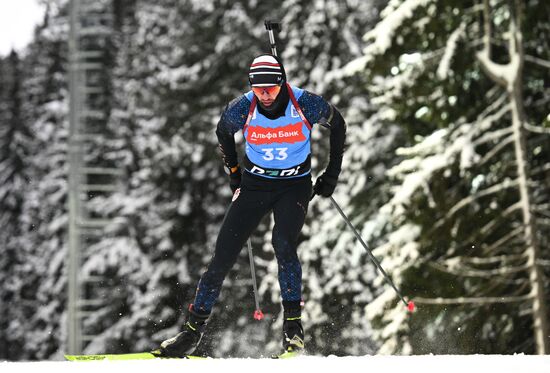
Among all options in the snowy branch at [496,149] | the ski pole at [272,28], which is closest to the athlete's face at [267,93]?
the ski pole at [272,28]

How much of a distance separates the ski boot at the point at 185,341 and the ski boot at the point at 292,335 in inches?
26.9

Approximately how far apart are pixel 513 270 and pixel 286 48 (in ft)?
30.8

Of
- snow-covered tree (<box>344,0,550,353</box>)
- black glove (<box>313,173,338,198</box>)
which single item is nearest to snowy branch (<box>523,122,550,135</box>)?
snow-covered tree (<box>344,0,550,353</box>)

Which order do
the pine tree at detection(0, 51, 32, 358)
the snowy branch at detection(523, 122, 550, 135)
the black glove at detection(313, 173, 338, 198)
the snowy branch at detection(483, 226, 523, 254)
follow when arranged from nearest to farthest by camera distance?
the black glove at detection(313, 173, 338, 198), the snowy branch at detection(483, 226, 523, 254), the snowy branch at detection(523, 122, 550, 135), the pine tree at detection(0, 51, 32, 358)

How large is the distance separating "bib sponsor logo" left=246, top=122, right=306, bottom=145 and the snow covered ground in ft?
5.65

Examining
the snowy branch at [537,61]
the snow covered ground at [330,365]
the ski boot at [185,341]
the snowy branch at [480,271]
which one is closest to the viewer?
the snow covered ground at [330,365]

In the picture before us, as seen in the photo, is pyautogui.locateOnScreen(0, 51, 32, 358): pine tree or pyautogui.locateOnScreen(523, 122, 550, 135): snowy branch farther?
pyautogui.locateOnScreen(0, 51, 32, 358): pine tree

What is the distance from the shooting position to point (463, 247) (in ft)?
45.8

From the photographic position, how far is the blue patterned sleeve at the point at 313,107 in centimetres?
711

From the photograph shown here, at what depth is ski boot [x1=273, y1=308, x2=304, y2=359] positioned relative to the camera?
24.1 ft

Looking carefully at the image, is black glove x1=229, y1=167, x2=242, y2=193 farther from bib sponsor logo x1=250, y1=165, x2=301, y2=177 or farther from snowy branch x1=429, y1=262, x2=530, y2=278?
snowy branch x1=429, y1=262, x2=530, y2=278

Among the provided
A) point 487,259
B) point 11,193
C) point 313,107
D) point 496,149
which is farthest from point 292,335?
point 11,193

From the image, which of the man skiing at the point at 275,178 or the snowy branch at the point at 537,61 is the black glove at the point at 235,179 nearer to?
the man skiing at the point at 275,178

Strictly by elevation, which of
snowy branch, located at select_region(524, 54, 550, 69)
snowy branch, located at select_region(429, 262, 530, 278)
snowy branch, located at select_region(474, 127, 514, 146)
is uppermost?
snowy branch, located at select_region(524, 54, 550, 69)
